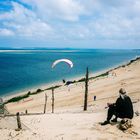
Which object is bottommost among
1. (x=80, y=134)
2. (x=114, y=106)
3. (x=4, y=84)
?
(x=80, y=134)

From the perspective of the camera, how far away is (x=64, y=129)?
1252 cm

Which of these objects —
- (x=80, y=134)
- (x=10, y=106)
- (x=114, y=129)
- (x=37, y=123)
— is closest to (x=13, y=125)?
(x=37, y=123)

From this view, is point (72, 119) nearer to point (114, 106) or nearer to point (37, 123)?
point (37, 123)

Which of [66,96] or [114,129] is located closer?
[114,129]

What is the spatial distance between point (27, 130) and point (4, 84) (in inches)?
2413

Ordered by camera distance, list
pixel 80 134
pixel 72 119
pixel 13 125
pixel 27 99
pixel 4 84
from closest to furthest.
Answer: pixel 80 134
pixel 13 125
pixel 72 119
pixel 27 99
pixel 4 84

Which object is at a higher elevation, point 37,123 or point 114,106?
point 114,106

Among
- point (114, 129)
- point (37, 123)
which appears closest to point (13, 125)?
point (37, 123)

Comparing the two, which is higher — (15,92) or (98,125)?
(15,92)

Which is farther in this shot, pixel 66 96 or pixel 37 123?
pixel 66 96

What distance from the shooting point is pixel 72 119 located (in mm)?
14695

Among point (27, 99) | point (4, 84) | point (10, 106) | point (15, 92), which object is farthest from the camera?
point (4, 84)

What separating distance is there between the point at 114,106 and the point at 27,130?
389 centimetres

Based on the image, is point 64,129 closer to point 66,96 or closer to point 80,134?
point 80,134
